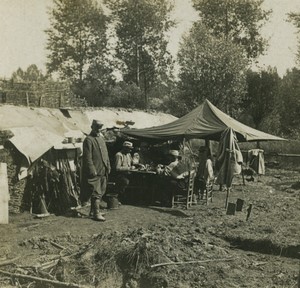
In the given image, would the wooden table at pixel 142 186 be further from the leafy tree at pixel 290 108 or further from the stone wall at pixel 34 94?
the leafy tree at pixel 290 108

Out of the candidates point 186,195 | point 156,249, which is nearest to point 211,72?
point 186,195

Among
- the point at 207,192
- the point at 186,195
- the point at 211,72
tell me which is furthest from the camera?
the point at 211,72

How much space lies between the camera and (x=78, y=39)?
3431 centimetres

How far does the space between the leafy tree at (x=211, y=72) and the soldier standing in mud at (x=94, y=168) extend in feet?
66.3

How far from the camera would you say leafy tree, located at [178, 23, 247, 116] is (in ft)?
91.2

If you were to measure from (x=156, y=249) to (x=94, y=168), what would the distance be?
2.89m

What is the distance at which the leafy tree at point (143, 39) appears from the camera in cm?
3428

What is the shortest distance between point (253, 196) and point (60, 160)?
5914mm

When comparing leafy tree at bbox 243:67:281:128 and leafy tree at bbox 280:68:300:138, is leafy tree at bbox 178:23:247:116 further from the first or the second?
leafy tree at bbox 280:68:300:138

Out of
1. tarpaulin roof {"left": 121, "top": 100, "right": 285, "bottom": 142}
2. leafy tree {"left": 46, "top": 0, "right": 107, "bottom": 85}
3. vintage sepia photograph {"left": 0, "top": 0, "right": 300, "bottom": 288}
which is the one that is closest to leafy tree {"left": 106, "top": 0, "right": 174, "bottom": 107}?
leafy tree {"left": 46, "top": 0, "right": 107, "bottom": 85}

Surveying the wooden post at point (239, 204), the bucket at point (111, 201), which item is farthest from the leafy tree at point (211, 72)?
the bucket at point (111, 201)

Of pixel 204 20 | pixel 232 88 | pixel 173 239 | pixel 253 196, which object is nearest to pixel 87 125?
pixel 253 196

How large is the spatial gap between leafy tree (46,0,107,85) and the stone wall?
51.6 feet

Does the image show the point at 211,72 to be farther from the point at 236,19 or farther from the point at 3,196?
the point at 3,196
